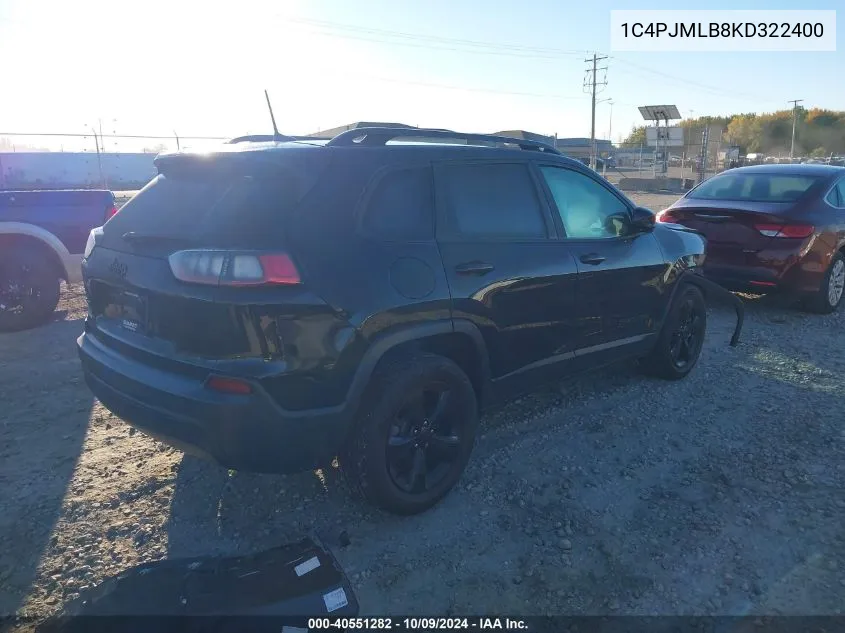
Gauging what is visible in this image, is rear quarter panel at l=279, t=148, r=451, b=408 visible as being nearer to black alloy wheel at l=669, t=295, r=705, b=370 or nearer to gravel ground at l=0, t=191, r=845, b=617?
gravel ground at l=0, t=191, r=845, b=617

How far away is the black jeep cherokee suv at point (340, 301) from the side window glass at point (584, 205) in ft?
0.14

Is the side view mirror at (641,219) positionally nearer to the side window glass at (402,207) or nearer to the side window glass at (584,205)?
the side window glass at (584,205)

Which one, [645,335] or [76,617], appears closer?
[76,617]

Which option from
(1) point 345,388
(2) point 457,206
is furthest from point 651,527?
(2) point 457,206

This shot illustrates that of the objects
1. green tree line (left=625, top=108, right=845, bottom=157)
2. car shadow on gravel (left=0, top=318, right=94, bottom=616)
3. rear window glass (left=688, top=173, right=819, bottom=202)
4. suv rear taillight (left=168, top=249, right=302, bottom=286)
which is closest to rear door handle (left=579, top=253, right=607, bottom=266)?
suv rear taillight (left=168, top=249, right=302, bottom=286)

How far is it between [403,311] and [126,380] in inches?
50.9

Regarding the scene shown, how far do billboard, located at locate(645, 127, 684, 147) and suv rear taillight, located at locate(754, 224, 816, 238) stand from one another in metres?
37.9

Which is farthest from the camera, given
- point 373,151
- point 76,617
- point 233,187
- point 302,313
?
point 373,151

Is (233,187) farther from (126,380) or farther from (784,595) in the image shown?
(784,595)

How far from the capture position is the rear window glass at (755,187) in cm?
719

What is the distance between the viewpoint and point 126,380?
9.42 feet

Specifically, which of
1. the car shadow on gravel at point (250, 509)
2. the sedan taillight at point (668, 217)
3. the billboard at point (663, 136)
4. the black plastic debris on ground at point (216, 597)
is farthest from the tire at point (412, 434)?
the billboard at point (663, 136)

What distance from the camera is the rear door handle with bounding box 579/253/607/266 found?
3.92 m

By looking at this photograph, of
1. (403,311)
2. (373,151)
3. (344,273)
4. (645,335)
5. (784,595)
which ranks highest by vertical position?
(373,151)
